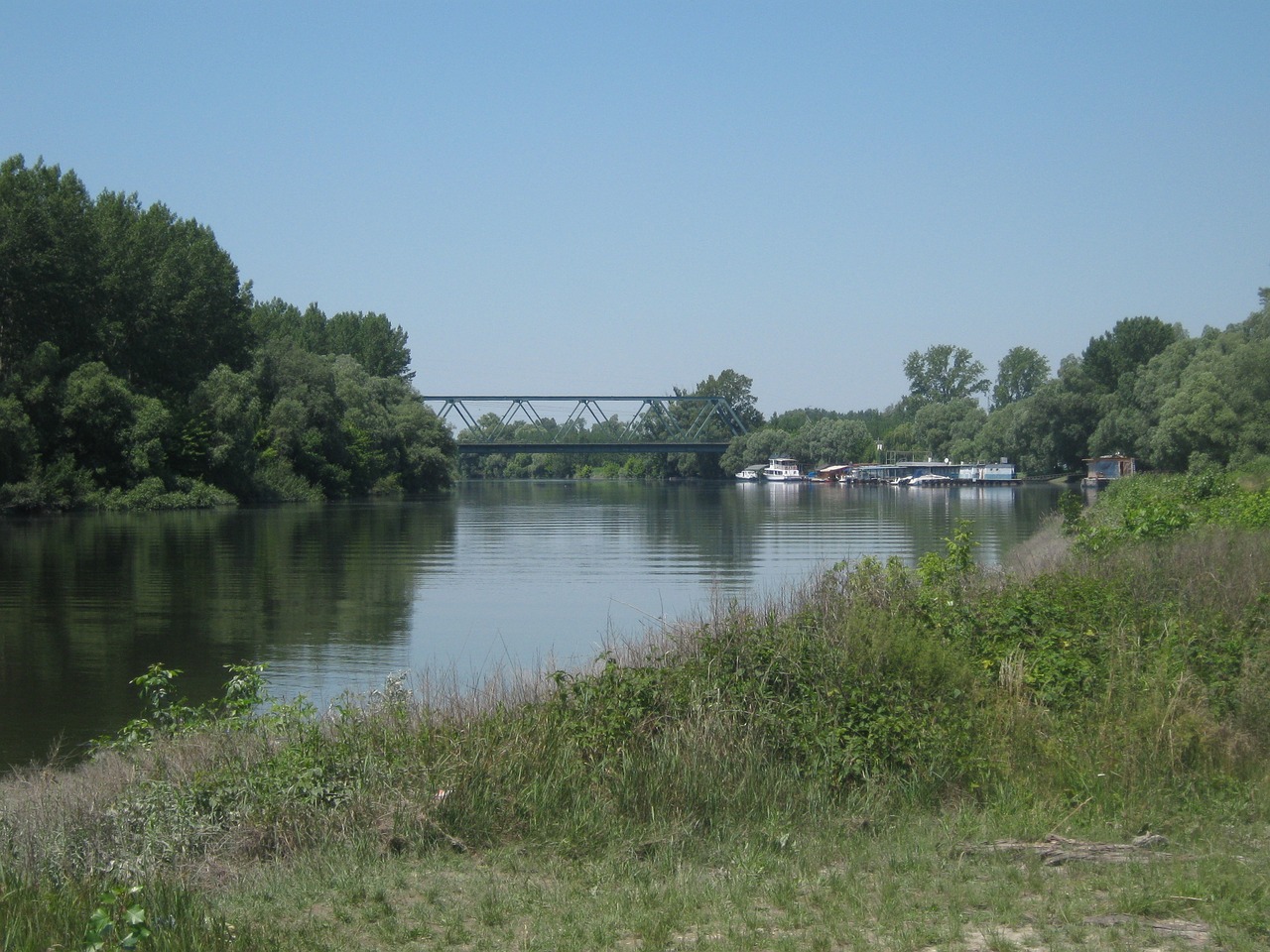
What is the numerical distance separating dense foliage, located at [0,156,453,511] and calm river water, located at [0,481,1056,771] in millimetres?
5893

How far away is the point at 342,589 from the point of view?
33250 mm

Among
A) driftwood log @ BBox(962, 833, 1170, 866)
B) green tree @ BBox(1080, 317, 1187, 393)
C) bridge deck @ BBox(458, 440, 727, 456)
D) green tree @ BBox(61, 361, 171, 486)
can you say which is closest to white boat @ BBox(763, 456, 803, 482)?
bridge deck @ BBox(458, 440, 727, 456)

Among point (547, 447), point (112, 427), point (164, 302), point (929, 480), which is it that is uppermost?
point (164, 302)

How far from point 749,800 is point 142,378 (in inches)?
3128

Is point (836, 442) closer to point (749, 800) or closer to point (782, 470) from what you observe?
point (782, 470)

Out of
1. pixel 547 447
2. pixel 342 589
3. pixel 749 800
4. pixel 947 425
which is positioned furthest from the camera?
pixel 947 425

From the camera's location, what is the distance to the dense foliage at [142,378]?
226 feet

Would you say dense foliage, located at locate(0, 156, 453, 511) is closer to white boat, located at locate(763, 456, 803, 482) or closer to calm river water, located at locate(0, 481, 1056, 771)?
calm river water, located at locate(0, 481, 1056, 771)

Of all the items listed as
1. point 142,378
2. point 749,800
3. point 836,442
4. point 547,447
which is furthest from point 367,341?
point 749,800

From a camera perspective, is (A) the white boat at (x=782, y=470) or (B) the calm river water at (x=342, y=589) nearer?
(B) the calm river water at (x=342, y=589)

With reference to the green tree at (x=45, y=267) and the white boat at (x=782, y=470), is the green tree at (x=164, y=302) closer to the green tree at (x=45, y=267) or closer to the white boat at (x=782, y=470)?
the green tree at (x=45, y=267)

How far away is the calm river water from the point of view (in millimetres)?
20156

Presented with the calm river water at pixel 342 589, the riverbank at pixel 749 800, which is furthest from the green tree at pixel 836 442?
the riverbank at pixel 749 800

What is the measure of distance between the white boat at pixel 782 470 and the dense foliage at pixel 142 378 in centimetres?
8163
